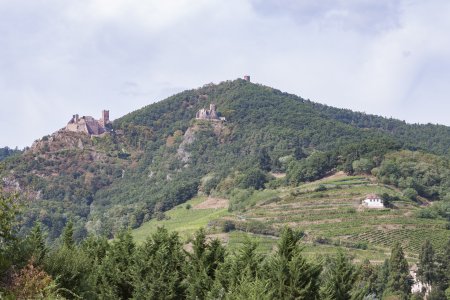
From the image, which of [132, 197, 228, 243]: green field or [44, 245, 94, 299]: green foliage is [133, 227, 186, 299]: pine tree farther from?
[132, 197, 228, 243]: green field

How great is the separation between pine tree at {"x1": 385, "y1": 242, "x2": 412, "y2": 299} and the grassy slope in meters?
13.6

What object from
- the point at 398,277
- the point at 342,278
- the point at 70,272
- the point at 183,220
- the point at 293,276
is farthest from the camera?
the point at 183,220

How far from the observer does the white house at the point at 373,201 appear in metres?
101

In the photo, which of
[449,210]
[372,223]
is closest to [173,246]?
[372,223]

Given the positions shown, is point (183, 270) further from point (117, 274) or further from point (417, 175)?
point (417, 175)

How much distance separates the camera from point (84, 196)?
18650 cm

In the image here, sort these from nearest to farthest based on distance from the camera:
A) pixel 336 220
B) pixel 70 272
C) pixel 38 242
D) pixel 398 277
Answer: pixel 70 272
pixel 38 242
pixel 398 277
pixel 336 220

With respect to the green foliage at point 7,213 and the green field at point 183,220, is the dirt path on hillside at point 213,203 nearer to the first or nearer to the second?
the green field at point 183,220

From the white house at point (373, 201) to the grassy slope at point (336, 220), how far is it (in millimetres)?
1753

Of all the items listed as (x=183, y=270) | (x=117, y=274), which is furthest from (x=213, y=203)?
(x=183, y=270)

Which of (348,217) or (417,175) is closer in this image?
(348,217)

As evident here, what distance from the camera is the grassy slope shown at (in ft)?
289

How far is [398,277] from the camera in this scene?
68375 mm

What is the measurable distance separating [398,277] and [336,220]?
29.7 meters
